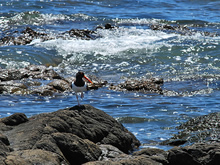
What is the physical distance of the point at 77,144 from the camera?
6547mm

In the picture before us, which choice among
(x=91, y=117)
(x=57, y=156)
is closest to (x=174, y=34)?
(x=91, y=117)

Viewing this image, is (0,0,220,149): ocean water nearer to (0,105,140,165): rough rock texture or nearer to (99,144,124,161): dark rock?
(0,105,140,165): rough rock texture

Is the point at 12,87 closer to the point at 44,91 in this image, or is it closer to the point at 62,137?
the point at 44,91

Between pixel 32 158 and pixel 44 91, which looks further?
pixel 44 91

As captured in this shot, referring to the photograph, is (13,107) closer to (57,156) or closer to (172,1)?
(57,156)

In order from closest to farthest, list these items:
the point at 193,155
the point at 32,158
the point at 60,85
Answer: the point at 32,158, the point at 193,155, the point at 60,85

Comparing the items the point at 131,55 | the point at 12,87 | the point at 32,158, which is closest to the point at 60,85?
the point at 12,87

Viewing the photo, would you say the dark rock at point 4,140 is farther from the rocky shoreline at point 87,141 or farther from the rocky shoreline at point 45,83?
the rocky shoreline at point 45,83

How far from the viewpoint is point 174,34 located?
75.2 feet

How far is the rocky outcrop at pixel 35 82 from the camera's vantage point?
1337 centimetres

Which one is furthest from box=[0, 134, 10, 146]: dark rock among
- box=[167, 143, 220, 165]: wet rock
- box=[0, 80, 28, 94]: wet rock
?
box=[0, 80, 28, 94]: wet rock

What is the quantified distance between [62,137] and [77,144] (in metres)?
0.30

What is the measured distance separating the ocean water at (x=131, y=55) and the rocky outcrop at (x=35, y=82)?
0.42 metres

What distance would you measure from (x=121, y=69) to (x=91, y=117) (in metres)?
9.37
